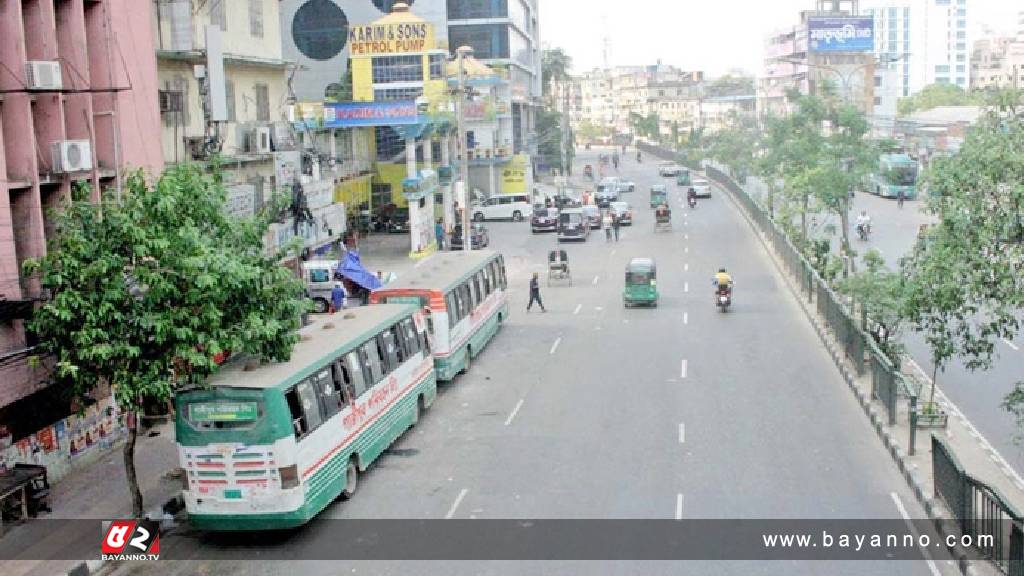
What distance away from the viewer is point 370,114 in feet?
157

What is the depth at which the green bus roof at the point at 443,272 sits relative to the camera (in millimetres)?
25266

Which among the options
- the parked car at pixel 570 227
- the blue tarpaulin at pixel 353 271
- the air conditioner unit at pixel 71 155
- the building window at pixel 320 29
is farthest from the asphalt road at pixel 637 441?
the building window at pixel 320 29

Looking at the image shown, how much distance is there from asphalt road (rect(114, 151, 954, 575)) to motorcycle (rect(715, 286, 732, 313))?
284 mm

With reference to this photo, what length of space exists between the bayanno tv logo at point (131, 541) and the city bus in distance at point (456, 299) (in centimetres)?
950

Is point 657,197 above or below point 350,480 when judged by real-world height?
above

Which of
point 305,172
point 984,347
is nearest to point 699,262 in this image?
point 305,172

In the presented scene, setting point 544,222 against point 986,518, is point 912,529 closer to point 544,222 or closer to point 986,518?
point 986,518

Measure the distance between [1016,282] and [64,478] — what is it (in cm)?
1498

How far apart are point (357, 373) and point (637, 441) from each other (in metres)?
5.17

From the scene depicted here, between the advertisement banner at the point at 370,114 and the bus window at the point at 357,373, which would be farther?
the advertisement banner at the point at 370,114

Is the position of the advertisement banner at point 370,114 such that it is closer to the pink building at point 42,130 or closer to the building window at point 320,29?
the pink building at point 42,130

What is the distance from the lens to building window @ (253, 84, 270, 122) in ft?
107

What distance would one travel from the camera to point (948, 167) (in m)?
15.3

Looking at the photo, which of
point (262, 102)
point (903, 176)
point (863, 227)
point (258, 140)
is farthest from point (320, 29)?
point (258, 140)
